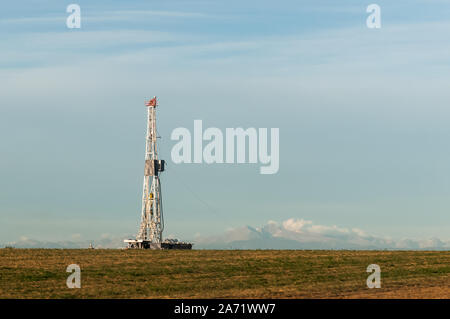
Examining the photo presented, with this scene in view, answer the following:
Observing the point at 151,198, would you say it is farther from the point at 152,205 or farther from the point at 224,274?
the point at 224,274

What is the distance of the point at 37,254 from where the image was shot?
6250cm

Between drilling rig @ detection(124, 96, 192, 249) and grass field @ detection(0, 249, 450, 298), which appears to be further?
drilling rig @ detection(124, 96, 192, 249)

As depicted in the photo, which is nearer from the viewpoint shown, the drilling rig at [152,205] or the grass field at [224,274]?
the grass field at [224,274]

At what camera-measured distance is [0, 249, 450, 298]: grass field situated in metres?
40.9

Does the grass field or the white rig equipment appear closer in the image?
the grass field

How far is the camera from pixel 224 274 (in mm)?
50062

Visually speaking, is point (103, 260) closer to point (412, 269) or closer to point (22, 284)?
point (22, 284)

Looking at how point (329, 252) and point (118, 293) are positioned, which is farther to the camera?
point (329, 252)

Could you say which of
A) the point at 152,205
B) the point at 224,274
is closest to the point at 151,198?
the point at 152,205

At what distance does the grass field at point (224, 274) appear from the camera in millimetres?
40875
